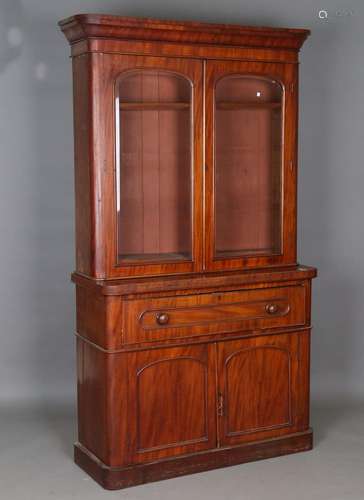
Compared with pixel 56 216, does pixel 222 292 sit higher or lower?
lower

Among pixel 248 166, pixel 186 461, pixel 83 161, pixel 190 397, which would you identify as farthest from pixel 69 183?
pixel 186 461

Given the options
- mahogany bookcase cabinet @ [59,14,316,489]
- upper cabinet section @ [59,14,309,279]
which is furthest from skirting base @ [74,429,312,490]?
upper cabinet section @ [59,14,309,279]

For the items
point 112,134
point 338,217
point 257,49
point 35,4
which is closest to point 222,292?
point 112,134

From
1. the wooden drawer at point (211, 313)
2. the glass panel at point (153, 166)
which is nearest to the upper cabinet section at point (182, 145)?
the glass panel at point (153, 166)

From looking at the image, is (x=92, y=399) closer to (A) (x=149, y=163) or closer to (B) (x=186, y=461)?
(B) (x=186, y=461)

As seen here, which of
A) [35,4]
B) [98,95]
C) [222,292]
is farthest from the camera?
[35,4]

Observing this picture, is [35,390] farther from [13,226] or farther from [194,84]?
[194,84]

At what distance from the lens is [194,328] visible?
3529 millimetres

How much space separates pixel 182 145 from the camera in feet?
11.7

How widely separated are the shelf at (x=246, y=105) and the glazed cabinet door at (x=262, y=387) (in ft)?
3.16

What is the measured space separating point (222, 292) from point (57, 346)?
1.20m

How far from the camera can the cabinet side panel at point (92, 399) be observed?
3449mm

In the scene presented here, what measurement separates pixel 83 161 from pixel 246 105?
28.9 inches

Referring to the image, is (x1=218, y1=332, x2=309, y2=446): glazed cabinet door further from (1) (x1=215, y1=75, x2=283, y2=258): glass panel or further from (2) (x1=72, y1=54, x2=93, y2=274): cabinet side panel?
(2) (x1=72, y1=54, x2=93, y2=274): cabinet side panel
